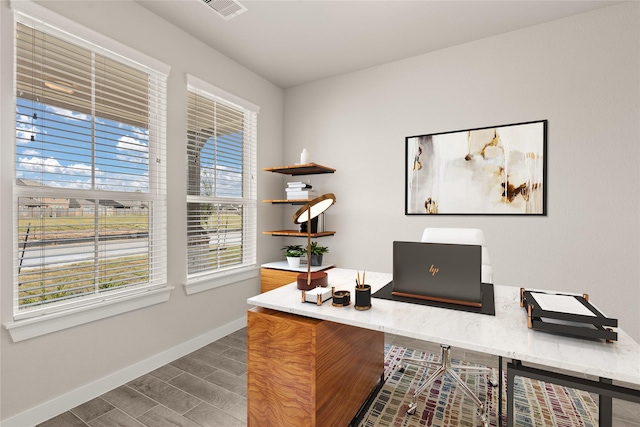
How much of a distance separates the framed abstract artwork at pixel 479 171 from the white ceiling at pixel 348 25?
2.78ft

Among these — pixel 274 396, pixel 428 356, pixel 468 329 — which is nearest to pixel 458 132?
pixel 428 356

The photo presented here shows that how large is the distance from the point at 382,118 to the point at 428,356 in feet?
7.68

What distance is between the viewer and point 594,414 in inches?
73.4

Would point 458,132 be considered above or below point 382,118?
below

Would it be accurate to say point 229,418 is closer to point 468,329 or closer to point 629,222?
point 468,329

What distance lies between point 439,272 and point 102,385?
2.31 meters

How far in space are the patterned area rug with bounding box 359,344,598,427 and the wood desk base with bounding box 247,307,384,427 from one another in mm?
369

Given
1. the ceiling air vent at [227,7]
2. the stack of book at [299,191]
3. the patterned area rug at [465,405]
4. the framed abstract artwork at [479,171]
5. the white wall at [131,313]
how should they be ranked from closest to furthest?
the white wall at [131,313] < the patterned area rug at [465,405] < the ceiling air vent at [227,7] < the framed abstract artwork at [479,171] < the stack of book at [299,191]

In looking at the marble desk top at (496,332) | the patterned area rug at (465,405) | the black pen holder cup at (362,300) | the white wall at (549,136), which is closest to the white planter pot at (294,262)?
the white wall at (549,136)

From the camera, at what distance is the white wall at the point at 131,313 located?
1686 mm

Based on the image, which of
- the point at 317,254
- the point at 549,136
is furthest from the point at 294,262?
the point at 549,136

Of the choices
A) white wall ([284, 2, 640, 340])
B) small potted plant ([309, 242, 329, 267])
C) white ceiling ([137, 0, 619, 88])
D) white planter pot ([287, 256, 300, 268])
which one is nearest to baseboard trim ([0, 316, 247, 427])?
white planter pot ([287, 256, 300, 268])

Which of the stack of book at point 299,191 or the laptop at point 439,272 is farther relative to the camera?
the stack of book at point 299,191

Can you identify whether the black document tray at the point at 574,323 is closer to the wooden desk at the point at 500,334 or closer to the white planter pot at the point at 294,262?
the wooden desk at the point at 500,334
